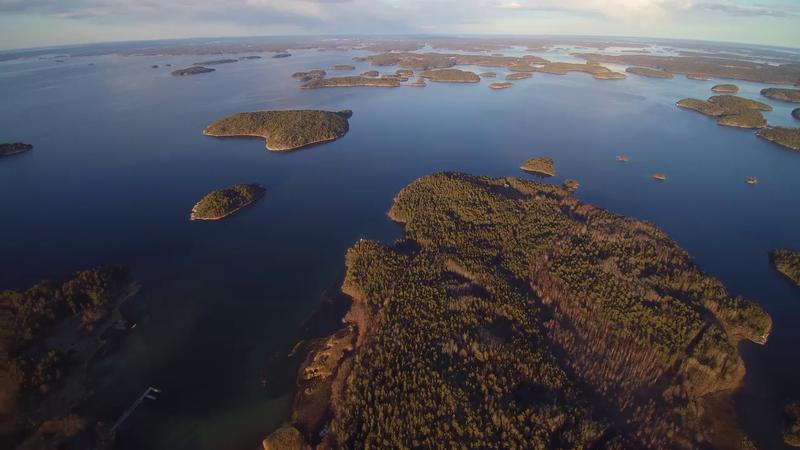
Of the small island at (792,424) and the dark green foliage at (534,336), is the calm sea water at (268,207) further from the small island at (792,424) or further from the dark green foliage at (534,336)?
the dark green foliage at (534,336)

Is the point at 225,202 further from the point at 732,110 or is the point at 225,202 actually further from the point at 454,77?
the point at 732,110

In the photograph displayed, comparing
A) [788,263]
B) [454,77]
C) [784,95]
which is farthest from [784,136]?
[454,77]

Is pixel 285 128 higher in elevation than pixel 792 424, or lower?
higher

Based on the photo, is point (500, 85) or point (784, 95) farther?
point (500, 85)

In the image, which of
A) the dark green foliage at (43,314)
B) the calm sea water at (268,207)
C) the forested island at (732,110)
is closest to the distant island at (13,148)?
the calm sea water at (268,207)

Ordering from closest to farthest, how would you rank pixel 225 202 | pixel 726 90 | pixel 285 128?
pixel 225 202, pixel 285 128, pixel 726 90

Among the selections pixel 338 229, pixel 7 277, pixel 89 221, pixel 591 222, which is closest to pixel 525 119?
pixel 591 222

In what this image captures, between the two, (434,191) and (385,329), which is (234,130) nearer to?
(434,191)

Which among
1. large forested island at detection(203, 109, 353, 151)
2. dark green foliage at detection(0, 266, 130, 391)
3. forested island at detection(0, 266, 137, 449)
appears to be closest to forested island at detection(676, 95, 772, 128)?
large forested island at detection(203, 109, 353, 151)
